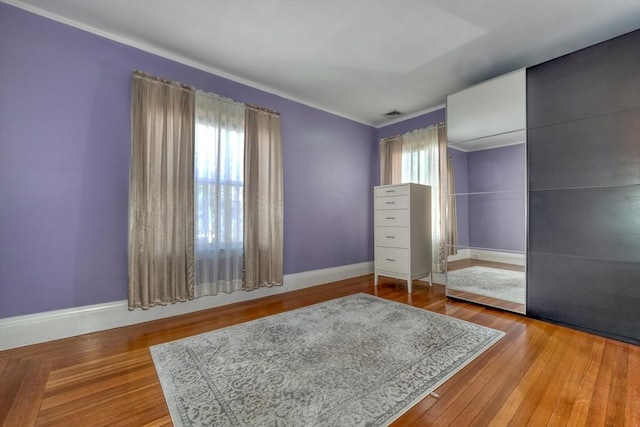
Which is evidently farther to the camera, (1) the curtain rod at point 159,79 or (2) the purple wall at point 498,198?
(2) the purple wall at point 498,198

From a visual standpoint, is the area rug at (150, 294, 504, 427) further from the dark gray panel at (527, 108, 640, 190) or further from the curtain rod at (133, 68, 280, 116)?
the curtain rod at (133, 68, 280, 116)

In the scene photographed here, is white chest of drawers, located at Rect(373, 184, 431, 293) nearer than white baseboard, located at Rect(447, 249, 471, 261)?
No

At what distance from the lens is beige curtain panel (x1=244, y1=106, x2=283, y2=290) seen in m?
2.93

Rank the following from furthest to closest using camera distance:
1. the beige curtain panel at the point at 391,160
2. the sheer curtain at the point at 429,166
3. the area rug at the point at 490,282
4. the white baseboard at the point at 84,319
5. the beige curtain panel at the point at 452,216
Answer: the beige curtain panel at the point at 391,160 → the sheer curtain at the point at 429,166 → the beige curtain panel at the point at 452,216 → the area rug at the point at 490,282 → the white baseboard at the point at 84,319

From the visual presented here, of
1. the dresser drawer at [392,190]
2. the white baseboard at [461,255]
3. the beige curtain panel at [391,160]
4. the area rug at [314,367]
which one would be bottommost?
the area rug at [314,367]

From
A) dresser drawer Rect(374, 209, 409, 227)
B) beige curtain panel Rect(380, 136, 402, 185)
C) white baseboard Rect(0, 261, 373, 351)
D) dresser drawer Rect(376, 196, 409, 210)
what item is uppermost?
beige curtain panel Rect(380, 136, 402, 185)

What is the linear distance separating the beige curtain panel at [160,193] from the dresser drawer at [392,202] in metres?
2.32

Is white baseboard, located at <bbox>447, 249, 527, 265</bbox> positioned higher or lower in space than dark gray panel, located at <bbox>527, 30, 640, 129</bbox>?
lower

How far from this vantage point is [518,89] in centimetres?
251

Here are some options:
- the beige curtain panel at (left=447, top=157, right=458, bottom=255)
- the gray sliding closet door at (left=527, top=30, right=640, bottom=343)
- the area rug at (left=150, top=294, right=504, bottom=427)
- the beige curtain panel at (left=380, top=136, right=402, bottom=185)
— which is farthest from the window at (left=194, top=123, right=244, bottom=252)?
the gray sliding closet door at (left=527, top=30, right=640, bottom=343)

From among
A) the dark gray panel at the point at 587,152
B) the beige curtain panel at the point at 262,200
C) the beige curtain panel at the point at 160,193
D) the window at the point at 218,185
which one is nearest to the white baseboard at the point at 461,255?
the dark gray panel at the point at 587,152

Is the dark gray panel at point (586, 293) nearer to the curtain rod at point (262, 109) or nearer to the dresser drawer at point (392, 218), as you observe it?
the dresser drawer at point (392, 218)

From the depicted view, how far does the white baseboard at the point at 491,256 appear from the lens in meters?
2.54

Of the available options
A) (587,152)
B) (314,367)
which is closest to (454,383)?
(314,367)
